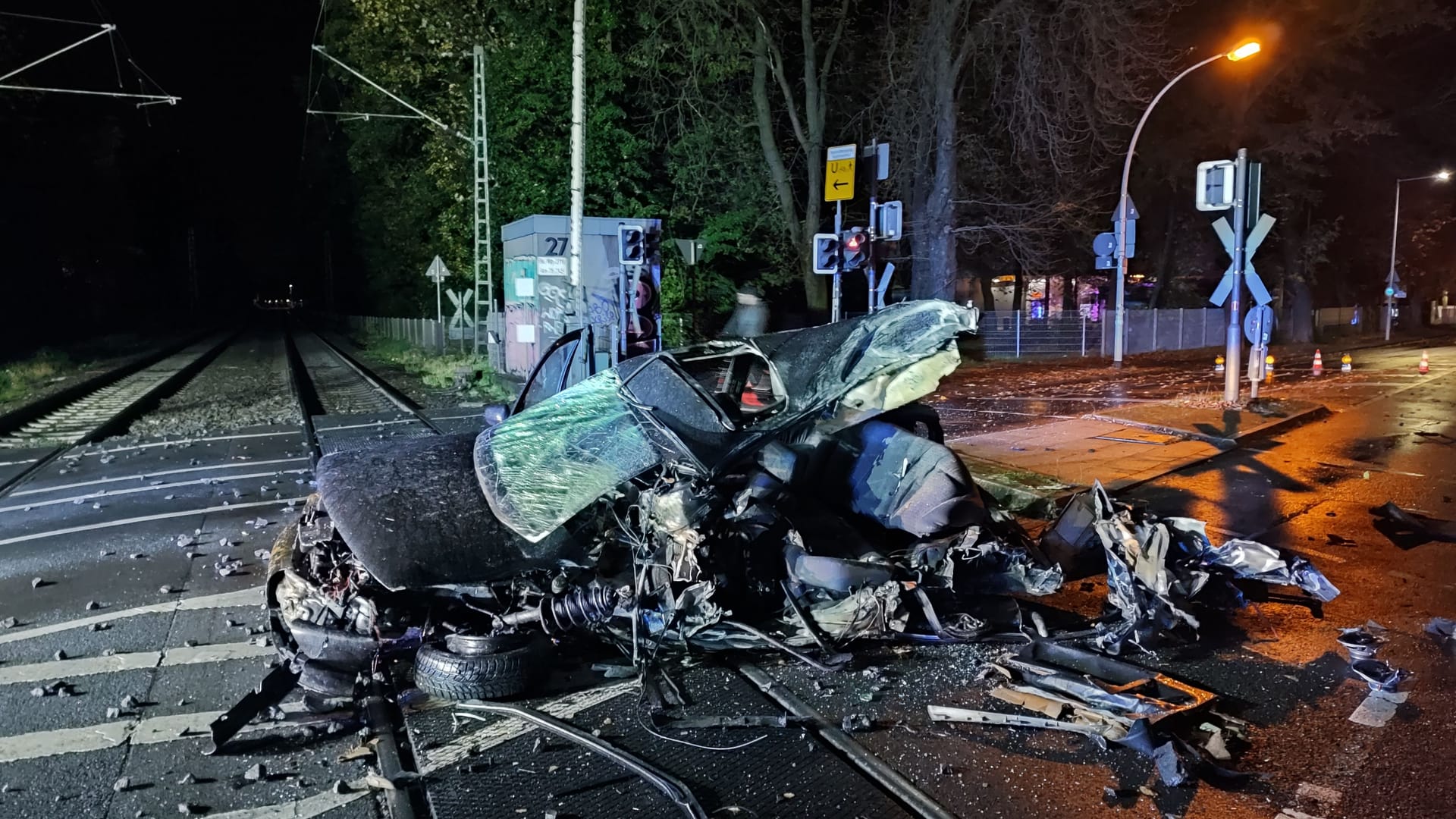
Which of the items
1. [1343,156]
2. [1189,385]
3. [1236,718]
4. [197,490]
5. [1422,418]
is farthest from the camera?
[1343,156]

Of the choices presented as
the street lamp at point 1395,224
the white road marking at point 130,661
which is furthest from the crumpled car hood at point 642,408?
the street lamp at point 1395,224

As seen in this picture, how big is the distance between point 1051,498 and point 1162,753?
4.81 m

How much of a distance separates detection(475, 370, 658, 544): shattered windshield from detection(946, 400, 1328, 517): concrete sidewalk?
4.52 m

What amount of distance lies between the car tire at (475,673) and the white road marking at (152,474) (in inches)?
308

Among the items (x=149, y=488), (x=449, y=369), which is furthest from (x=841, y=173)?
(x=449, y=369)

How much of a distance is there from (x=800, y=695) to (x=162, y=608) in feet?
13.9

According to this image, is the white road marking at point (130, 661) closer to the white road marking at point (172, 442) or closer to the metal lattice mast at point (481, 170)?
the white road marking at point (172, 442)

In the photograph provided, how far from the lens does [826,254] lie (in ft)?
43.4

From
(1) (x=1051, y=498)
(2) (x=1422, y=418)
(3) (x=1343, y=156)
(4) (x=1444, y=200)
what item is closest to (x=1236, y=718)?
(1) (x=1051, y=498)

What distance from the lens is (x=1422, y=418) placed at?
45.1ft

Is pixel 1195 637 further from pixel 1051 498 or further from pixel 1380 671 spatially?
pixel 1051 498

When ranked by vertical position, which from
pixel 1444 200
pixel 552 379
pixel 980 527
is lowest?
pixel 980 527

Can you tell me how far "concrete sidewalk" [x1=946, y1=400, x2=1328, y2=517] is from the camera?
881 centimetres

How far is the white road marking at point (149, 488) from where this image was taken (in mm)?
9078
